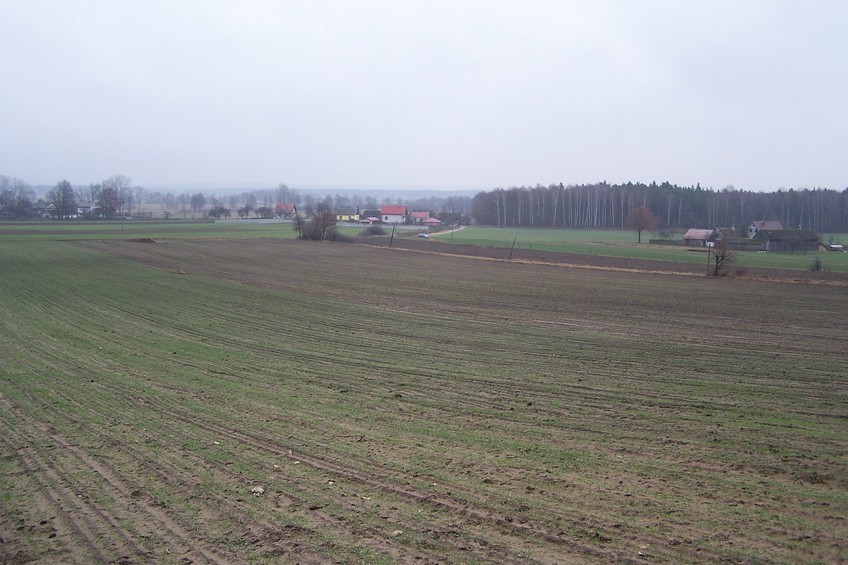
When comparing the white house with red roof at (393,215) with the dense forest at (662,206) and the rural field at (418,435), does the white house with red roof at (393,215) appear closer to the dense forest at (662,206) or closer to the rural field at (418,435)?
the dense forest at (662,206)

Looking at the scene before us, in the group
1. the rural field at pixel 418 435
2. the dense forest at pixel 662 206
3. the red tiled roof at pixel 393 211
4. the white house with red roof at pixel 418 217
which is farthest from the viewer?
the red tiled roof at pixel 393 211

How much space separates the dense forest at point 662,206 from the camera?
10544 centimetres

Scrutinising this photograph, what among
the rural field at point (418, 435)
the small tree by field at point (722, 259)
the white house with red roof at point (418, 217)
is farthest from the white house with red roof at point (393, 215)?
the rural field at point (418, 435)

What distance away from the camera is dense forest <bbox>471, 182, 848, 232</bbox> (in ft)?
346

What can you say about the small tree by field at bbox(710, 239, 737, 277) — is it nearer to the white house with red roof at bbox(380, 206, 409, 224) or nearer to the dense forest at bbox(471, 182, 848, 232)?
the dense forest at bbox(471, 182, 848, 232)

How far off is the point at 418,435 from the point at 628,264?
38.3 meters

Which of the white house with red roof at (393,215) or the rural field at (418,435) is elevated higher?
the white house with red roof at (393,215)

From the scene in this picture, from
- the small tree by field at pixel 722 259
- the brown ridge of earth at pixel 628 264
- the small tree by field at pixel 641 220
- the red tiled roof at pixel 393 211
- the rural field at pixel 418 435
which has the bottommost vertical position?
the rural field at pixel 418 435

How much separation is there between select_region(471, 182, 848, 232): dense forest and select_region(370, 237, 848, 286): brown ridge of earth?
51.8 meters

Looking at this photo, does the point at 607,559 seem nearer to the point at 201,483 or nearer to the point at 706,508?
the point at 706,508

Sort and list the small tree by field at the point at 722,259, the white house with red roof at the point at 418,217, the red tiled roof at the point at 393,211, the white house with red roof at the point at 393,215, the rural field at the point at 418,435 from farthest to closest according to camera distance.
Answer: the red tiled roof at the point at 393,211
the white house with red roof at the point at 393,215
the white house with red roof at the point at 418,217
the small tree by field at the point at 722,259
the rural field at the point at 418,435

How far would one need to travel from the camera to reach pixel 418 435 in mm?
10195

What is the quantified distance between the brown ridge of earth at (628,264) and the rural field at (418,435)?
1530cm

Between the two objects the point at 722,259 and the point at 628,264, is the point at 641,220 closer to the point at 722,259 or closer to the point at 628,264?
the point at 628,264
